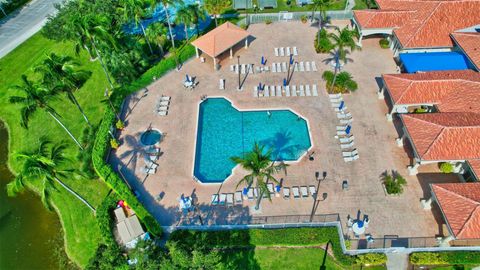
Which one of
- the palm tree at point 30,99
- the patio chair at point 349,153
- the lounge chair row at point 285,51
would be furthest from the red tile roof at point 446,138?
the palm tree at point 30,99

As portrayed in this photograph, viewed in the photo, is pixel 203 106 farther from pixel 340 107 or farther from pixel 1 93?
pixel 1 93

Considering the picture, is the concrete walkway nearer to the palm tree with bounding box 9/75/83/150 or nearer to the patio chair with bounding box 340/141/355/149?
the palm tree with bounding box 9/75/83/150

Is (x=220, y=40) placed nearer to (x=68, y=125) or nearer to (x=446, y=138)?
(x=68, y=125)

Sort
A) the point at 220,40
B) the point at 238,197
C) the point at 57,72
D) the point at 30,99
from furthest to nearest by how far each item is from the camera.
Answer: the point at 220,40
the point at 57,72
the point at 238,197
the point at 30,99

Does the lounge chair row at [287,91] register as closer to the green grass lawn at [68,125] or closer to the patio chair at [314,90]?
the patio chair at [314,90]

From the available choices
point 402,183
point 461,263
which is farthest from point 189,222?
point 461,263

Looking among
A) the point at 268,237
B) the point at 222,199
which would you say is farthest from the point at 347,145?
the point at 222,199
